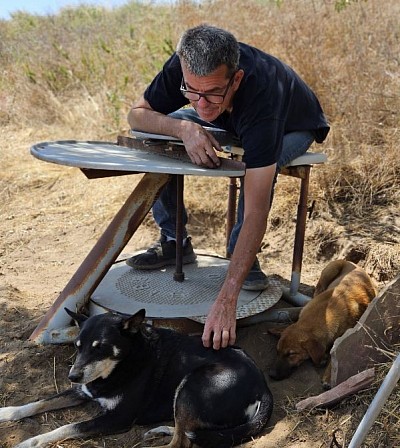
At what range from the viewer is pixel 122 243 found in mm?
3697

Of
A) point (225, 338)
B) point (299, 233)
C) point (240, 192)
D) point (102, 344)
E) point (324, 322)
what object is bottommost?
point (324, 322)

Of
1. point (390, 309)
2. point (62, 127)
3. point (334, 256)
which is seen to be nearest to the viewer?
point (390, 309)

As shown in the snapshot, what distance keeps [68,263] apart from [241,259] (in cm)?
270

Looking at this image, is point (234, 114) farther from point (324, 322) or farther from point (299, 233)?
point (324, 322)

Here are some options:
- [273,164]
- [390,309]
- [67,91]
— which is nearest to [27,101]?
[67,91]

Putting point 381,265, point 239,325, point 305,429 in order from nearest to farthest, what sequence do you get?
point 305,429 → point 239,325 → point 381,265

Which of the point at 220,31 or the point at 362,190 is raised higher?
the point at 220,31

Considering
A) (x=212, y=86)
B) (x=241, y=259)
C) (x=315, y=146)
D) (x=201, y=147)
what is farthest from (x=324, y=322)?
(x=315, y=146)

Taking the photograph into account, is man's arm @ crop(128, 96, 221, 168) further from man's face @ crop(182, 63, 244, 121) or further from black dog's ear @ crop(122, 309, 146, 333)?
black dog's ear @ crop(122, 309, 146, 333)

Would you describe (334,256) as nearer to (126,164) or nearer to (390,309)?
(390,309)

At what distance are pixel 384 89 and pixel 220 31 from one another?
3452 mm

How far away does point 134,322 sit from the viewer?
3100 mm

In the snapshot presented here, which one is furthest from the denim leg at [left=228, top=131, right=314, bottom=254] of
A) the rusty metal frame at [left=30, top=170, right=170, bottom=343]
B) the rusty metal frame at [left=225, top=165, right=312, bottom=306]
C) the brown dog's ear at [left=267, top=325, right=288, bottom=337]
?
the brown dog's ear at [left=267, top=325, right=288, bottom=337]

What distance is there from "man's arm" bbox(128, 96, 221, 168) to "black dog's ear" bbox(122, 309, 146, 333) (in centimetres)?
90
